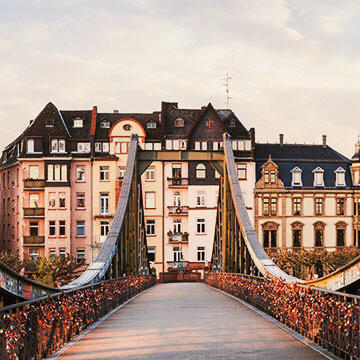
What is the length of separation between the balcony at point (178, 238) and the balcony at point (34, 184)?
11033 mm

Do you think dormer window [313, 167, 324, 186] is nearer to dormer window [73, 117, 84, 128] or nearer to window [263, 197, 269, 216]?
window [263, 197, 269, 216]

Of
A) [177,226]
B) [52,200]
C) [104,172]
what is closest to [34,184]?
[52,200]

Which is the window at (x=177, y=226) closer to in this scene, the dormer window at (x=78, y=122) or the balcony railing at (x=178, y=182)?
the balcony railing at (x=178, y=182)

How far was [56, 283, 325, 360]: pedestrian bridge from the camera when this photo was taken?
11695 millimetres

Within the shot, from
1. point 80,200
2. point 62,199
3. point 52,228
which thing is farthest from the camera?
point 80,200

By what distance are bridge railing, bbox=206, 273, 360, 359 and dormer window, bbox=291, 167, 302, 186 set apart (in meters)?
50.0

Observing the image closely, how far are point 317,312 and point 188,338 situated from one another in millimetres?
2171

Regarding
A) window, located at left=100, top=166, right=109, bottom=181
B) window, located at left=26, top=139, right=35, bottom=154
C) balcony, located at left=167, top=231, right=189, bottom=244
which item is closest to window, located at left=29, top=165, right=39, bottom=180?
window, located at left=26, top=139, right=35, bottom=154

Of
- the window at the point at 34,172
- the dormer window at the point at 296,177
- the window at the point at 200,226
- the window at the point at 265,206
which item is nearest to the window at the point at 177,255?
the window at the point at 200,226

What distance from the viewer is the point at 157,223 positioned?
6900 centimetres

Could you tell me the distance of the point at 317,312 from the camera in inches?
502

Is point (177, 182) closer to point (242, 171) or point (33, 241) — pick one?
point (242, 171)

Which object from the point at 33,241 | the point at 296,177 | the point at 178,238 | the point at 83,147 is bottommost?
the point at 33,241

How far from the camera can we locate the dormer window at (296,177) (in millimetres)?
70188
